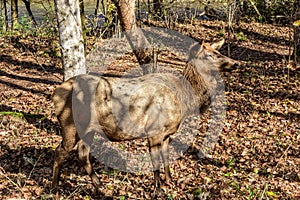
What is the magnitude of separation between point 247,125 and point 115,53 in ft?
26.8

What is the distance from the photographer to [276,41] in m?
17.2

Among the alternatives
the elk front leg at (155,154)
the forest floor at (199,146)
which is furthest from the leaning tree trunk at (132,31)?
the elk front leg at (155,154)

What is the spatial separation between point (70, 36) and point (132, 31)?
354 cm

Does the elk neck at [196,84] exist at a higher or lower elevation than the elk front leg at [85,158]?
higher

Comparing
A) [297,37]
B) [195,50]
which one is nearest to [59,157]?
[195,50]

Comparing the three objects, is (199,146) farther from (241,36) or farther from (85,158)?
(241,36)

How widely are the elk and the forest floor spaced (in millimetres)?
474

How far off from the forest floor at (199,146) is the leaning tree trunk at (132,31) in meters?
2.74

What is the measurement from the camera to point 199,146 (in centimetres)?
820

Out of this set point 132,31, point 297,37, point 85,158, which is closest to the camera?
point 85,158

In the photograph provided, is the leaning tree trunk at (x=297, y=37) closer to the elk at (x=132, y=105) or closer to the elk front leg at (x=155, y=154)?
the elk at (x=132, y=105)

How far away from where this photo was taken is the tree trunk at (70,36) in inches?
279

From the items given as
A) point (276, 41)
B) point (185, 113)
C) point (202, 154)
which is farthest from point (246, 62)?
point (185, 113)

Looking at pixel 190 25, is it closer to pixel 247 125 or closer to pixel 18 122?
pixel 247 125
